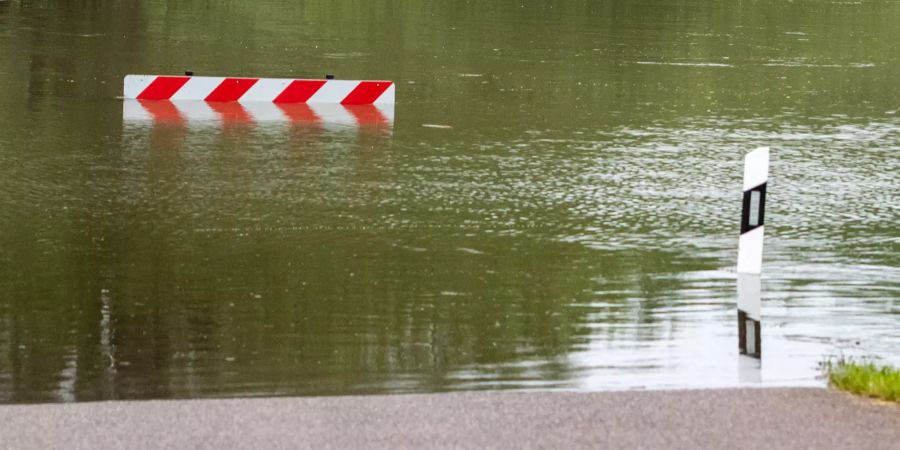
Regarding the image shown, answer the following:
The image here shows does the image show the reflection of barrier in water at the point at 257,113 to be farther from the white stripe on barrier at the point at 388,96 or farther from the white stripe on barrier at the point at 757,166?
the white stripe on barrier at the point at 757,166

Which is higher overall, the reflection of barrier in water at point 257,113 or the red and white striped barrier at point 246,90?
the red and white striped barrier at point 246,90

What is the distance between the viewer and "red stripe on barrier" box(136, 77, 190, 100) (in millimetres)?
20578

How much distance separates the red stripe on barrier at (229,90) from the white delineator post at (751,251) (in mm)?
10427

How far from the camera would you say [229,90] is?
20656 mm

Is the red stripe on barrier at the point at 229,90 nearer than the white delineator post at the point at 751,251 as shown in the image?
No

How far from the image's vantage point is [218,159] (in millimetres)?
16219

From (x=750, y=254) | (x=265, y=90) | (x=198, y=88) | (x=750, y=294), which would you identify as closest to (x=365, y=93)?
(x=265, y=90)

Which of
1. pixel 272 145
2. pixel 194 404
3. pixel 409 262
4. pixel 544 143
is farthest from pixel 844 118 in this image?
pixel 194 404

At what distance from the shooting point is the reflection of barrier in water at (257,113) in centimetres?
1892

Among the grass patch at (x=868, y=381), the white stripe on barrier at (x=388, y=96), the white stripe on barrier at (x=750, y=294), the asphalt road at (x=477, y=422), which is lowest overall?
the white stripe on barrier at (x=750, y=294)

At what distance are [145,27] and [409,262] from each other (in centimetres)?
2377

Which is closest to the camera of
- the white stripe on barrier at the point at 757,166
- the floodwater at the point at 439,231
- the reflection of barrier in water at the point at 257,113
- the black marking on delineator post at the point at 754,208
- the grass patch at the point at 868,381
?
the grass patch at the point at 868,381

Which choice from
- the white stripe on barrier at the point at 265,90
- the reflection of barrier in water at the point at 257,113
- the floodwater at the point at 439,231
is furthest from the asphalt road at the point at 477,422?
the white stripe on barrier at the point at 265,90

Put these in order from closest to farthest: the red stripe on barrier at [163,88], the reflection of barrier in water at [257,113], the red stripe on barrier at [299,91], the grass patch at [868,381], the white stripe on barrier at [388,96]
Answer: the grass patch at [868,381]
the reflection of barrier in water at [257,113]
the red stripe on barrier at [163,88]
the red stripe on barrier at [299,91]
the white stripe on barrier at [388,96]
